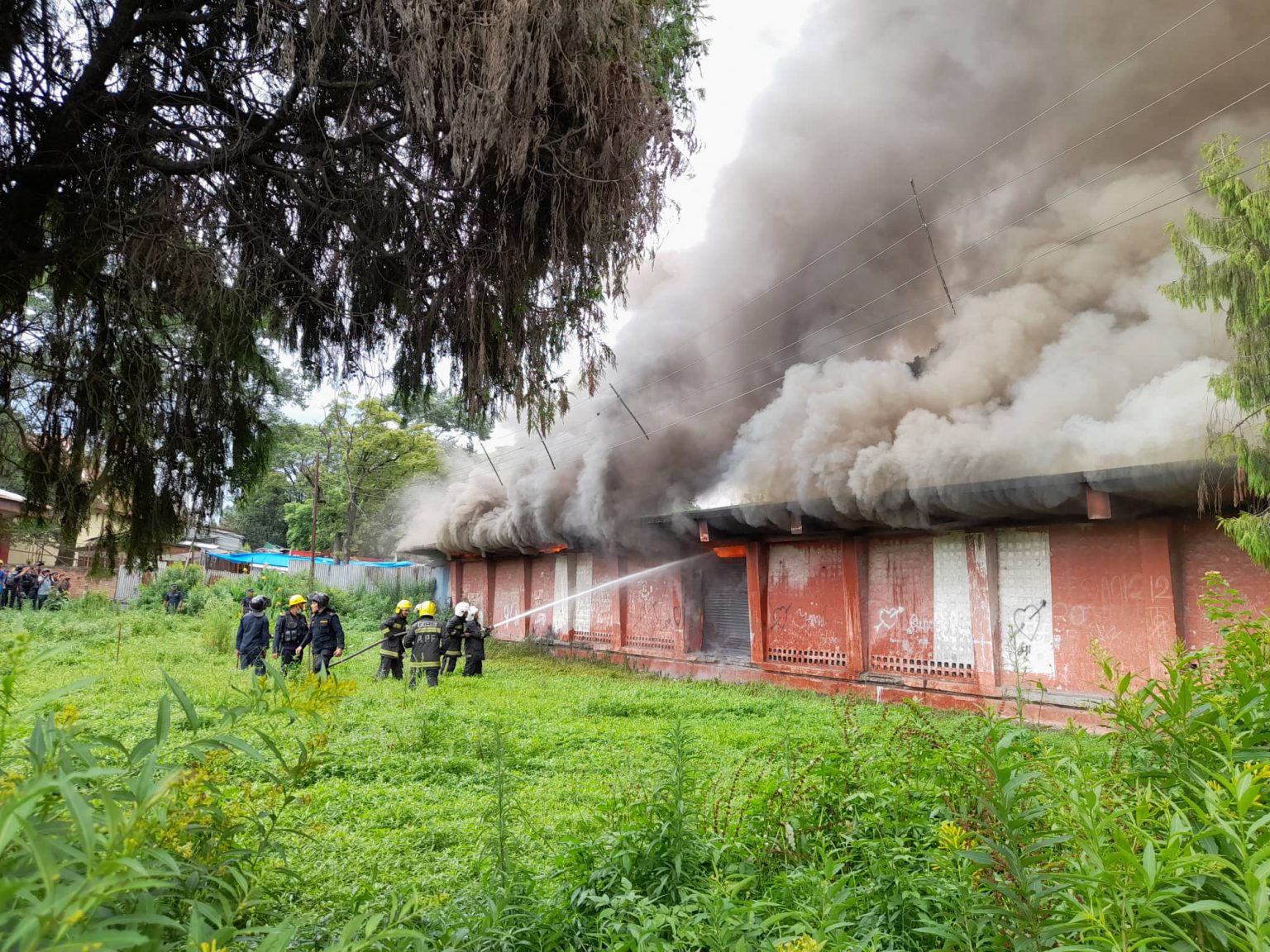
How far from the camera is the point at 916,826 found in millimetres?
3232

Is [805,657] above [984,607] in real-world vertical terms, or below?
below

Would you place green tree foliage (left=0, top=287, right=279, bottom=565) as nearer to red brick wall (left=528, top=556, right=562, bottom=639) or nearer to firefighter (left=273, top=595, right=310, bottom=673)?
firefighter (left=273, top=595, right=310, bottom=673)

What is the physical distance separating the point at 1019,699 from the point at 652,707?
6.92m

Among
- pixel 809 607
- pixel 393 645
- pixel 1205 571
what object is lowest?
pixel 393 645

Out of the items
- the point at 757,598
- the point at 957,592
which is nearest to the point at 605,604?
the point at 757,598

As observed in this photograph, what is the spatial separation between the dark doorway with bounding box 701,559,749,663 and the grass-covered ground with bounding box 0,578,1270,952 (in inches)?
349

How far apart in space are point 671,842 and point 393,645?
11.0 meters

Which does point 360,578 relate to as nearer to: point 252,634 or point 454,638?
point 454,638

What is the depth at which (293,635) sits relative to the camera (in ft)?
42.0

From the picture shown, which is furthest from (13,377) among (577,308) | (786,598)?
(786,598)

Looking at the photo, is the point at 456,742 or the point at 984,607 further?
the point at 984,607

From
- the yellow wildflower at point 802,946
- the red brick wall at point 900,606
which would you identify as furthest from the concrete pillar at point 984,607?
the yellow wildflower at point 802,946

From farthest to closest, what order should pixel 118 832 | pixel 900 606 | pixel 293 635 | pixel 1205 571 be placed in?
1. pixel 293 635
2. pixel 900 606
3. pixel 1205 571
4. pixel 118 832

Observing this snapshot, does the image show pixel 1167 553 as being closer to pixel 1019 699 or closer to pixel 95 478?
pixel 1019 699
